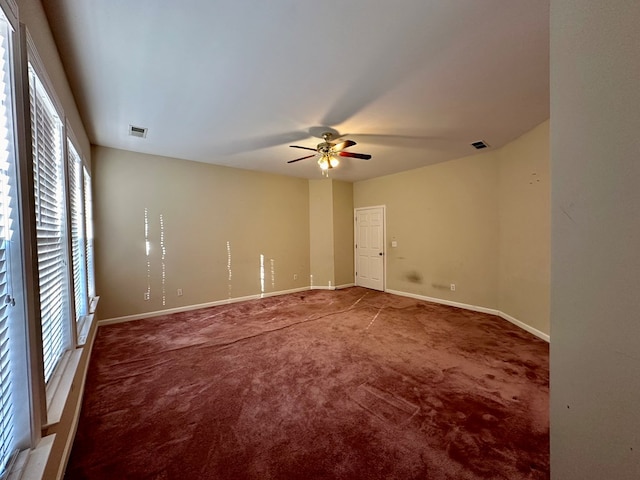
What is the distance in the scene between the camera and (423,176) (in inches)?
202

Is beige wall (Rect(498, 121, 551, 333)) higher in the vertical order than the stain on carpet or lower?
higher

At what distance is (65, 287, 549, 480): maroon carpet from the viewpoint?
1549 millimetres

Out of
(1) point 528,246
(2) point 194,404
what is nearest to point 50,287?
(2) point 194,404

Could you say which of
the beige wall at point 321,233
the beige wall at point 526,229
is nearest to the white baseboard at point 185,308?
the beige wall at point 321,233

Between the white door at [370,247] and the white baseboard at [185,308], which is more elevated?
the white door at [370,247]

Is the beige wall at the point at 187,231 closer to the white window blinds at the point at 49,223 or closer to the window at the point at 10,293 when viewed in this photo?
the white window blinds at the point at 49,223

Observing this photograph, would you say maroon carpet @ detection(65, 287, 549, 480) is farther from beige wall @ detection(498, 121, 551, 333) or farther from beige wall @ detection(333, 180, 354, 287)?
beige wall @ detection(333, 180, 354, 287)

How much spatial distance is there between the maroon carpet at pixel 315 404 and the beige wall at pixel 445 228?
1.08 m

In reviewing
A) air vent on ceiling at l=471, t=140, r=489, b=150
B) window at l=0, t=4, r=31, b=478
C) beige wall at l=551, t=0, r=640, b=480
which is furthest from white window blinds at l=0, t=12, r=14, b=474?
air vent on ceiling at l=471, t=140, r=489, b=150

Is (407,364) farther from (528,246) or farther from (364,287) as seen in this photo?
(364,287)

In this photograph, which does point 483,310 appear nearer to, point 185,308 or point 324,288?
point 324,288

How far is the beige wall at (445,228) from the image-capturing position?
4285 millimetres

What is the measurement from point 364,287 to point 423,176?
2826mm

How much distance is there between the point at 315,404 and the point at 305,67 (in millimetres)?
2664
